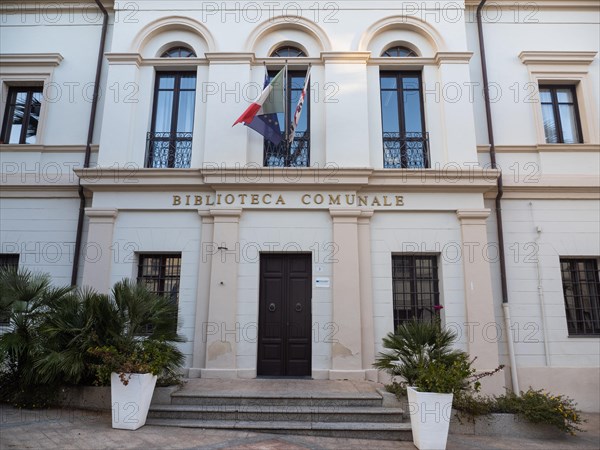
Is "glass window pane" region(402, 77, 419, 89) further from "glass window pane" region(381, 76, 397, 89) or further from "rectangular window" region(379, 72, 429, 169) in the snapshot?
"glass window pane" region(381, 76, 397, 89)

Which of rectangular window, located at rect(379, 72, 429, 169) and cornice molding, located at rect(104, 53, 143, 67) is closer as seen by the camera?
rectangular window, located at rect(379, 72, 429, 169)

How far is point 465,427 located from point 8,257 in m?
10.5

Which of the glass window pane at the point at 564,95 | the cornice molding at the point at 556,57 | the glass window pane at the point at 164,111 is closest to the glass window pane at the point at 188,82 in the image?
the glass window pane at the point at 164,111

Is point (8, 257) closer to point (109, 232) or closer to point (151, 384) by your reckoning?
point (109, 232)

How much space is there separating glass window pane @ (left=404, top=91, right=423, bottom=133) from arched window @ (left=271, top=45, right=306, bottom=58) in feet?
9.41

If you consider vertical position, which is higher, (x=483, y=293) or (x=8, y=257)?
(x=8, y=257)

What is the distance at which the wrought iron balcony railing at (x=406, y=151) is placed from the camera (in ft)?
35.1

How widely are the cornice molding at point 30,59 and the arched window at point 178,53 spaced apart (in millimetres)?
2809

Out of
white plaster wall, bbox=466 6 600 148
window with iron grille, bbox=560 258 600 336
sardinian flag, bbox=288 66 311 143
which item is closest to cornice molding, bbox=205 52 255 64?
sardinian flag, bbox=288 66 311 143

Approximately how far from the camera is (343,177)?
1012cm

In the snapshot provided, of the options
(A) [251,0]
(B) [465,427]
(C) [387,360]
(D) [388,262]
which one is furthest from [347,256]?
(A) [251,0]

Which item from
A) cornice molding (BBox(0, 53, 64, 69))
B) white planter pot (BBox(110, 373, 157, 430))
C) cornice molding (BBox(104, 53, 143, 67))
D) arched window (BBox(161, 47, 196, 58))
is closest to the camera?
white planter pot (BBox(110, 373, 157, 430))

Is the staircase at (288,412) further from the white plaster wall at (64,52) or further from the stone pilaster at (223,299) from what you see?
the white plaster wall at (64,52)

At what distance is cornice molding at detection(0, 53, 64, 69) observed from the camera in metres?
11.8
